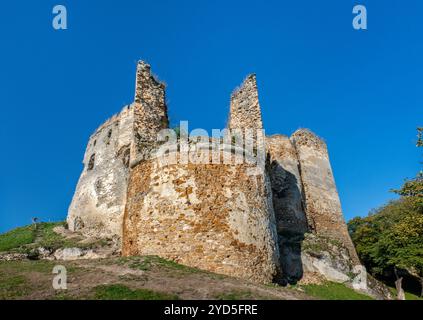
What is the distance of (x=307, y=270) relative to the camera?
1781cm

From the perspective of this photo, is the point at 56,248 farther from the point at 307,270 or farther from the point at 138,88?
the point at 307,270

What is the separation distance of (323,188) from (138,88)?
1732 centimetres

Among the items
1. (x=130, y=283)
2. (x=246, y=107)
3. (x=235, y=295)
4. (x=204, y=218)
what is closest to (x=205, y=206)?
(x=204, y=218)

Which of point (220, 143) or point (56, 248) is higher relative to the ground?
point (220, 143)

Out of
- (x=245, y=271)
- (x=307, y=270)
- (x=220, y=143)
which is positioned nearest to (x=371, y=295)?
(x=307, y=270)

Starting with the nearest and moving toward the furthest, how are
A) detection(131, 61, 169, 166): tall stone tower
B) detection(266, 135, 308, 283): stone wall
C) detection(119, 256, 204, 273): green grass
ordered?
detection(119, 256, 204, 273): green grass < detection(131, 61, 169, 166): tall stone tower < detection(266, 135, 308, 283): stone wall

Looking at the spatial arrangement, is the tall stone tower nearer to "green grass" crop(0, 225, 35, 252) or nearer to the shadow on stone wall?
the shadow on stone wall

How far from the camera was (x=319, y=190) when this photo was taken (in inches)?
1126

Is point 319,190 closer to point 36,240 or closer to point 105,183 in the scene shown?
point 105,183

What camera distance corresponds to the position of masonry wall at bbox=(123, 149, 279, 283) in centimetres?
1190

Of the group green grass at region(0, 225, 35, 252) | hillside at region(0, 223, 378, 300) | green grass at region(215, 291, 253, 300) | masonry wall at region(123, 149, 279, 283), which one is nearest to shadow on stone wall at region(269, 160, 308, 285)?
masonry wall at region(123, 149, 279, 283)

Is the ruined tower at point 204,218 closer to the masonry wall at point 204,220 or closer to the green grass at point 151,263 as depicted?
the masonry wall at point 204,220

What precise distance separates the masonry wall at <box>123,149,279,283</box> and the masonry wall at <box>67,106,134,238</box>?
31.4ft

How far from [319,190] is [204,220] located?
18.1 metres
